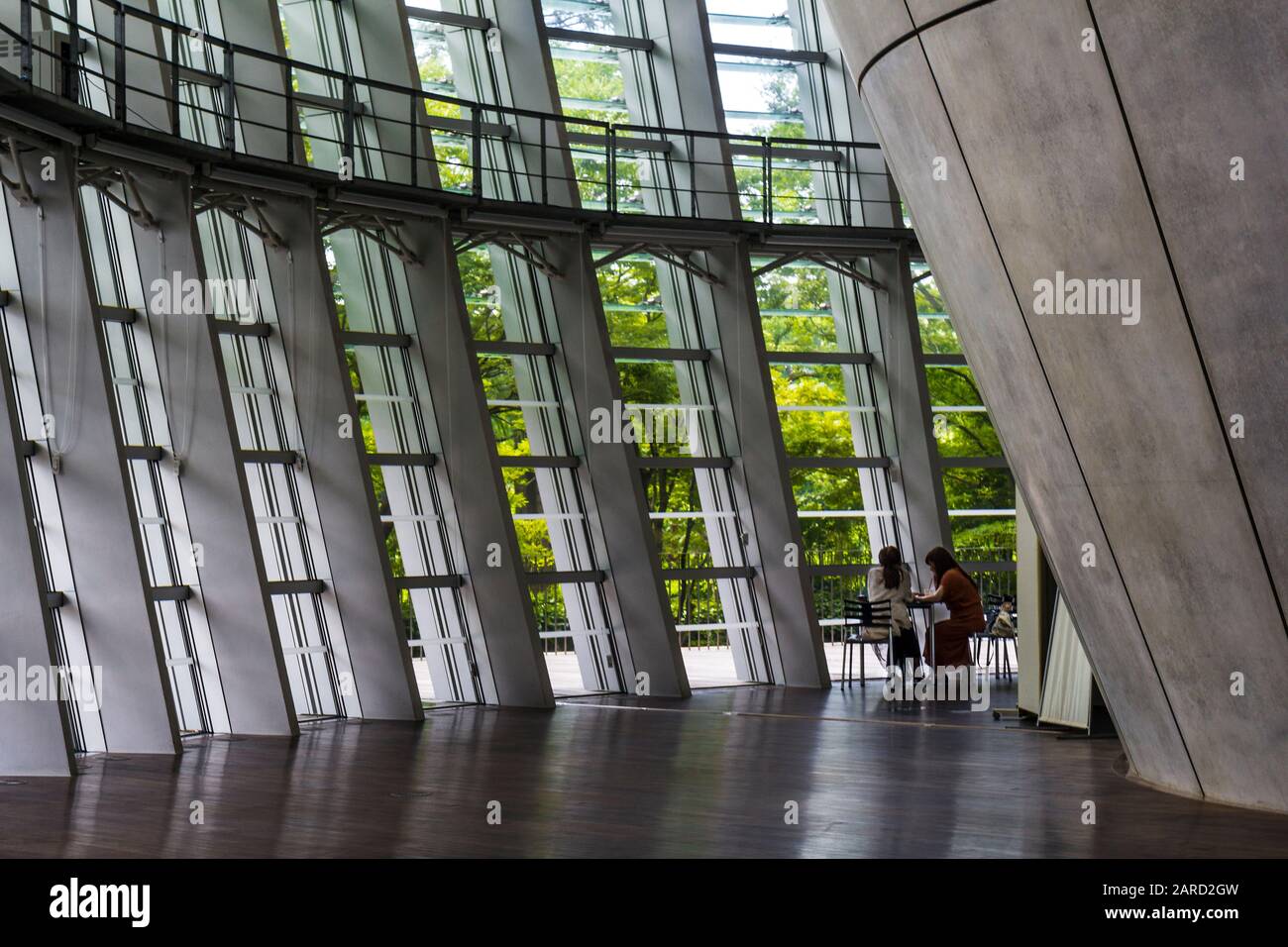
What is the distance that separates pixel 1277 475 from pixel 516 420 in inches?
387

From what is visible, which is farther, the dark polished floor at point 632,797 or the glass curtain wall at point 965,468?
the glass curtain wall at point 965,468

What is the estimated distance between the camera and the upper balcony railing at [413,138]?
11.0 m

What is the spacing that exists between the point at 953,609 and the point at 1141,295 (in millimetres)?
6829

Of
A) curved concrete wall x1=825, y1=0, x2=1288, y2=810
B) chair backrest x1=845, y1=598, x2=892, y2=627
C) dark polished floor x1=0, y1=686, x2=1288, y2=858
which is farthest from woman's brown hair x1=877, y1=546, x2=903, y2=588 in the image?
curved concrete wall x1=825, y1=0, x2=1288, y2=810

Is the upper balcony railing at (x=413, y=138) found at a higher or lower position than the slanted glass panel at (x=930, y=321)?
higher

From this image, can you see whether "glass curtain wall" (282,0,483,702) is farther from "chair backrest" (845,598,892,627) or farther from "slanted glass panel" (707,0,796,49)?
"slanted glass panel" (707,0,796,49)

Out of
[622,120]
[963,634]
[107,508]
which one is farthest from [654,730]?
[622,120]

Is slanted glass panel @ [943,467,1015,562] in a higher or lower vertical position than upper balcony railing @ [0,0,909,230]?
lower

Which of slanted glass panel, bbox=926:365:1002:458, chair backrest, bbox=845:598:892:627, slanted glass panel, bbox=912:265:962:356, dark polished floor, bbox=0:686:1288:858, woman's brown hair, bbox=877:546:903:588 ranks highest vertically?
slanted glass panel, bbox=912:265:962:356

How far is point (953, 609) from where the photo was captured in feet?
43.5

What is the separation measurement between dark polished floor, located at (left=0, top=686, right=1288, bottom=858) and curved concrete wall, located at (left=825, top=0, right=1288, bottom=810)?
2.45ft

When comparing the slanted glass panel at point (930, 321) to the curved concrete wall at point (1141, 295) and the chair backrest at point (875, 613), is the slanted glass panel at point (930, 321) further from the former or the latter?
the curved concrete wall at point (1141, 295)

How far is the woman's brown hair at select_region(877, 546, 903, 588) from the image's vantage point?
1412 cm

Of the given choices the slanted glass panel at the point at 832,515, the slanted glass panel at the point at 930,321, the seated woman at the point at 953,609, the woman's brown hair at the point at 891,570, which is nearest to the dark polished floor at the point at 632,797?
the seated woman at the point at 953,609
